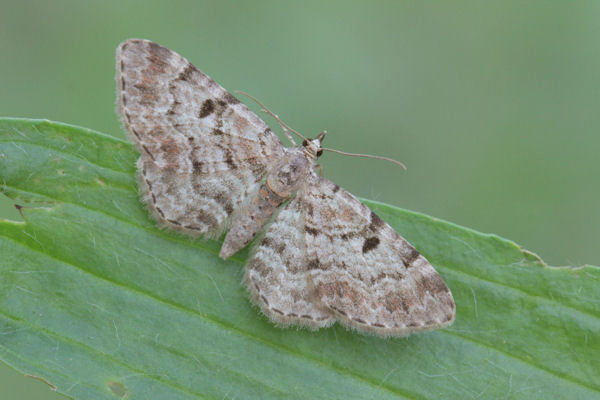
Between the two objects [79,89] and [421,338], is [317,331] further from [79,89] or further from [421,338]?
[79,89]

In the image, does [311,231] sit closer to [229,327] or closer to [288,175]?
[288,175]

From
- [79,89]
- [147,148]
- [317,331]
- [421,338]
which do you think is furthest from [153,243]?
[79,89]

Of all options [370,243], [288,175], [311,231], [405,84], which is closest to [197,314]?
[311,231]

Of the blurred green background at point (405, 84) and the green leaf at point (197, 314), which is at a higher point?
the blurred green background at point (405, 84)

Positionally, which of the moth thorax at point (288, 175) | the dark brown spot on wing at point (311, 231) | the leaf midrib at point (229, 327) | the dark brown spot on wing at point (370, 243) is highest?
the moth thorax at point (288, 175)

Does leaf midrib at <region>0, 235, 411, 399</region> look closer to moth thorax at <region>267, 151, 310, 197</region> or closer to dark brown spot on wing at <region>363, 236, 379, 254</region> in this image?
dark brown spot on wing at <region>363, 236, 379, 254</region>

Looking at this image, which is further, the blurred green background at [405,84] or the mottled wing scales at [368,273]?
the blurred green background at [405,84]

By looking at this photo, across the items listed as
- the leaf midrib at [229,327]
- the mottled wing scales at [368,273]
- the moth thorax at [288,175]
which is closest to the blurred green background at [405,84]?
the moth thorax at [288,175]

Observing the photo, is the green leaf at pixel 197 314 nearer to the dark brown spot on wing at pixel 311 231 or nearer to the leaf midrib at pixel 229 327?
the leaf midrib at pixel 229 327
